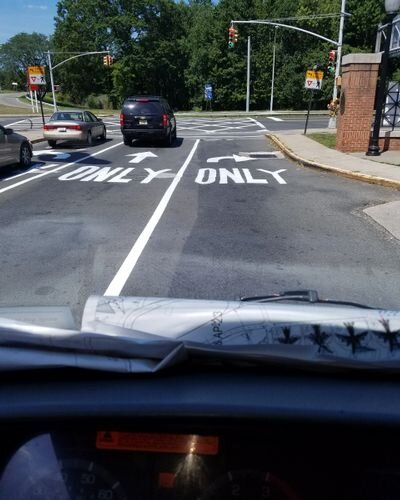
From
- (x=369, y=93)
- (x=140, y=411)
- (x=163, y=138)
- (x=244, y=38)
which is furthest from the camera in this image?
(x=244, y=38)

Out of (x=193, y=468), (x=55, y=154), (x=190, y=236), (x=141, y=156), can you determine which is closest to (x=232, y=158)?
(x=141, y=156)

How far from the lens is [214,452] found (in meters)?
1.39

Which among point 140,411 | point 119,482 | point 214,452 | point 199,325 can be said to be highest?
point 199,325

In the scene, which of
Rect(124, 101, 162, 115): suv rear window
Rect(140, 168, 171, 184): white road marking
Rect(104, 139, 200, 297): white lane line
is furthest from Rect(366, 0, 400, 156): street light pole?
Rect(124, 101, 162, 115): suv rear window

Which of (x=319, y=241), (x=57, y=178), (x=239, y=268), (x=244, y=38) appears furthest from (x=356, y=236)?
(x=244, y=38)

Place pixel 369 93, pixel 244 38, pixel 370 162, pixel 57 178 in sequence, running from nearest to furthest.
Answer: pixel 57 178 < pixel 370 162 < pixel 369 93 < pixel 244 38

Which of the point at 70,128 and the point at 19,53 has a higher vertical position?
the point at 19,53

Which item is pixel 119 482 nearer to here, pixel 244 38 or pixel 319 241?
pixel 319 241

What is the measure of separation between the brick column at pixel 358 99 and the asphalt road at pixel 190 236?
360 centimetres

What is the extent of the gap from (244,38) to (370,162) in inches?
2056

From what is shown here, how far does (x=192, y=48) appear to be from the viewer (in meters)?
65.8

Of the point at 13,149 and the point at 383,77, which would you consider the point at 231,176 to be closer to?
the point at 383,77

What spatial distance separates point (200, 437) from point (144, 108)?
741 inches

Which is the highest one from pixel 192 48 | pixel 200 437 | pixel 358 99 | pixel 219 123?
pixel 192 48
